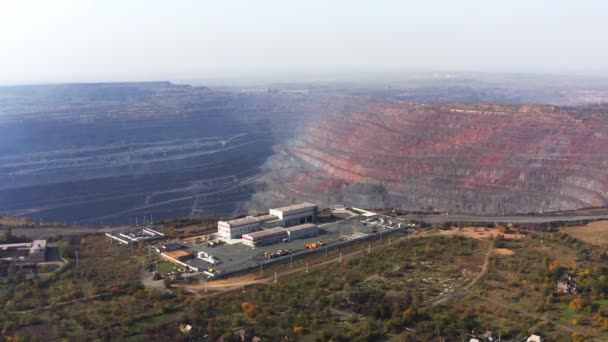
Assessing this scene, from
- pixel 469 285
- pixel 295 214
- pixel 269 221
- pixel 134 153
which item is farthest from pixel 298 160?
pixel 469 285

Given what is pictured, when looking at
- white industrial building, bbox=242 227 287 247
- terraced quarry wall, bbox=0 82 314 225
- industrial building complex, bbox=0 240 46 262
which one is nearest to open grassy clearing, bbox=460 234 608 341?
white industrial building, bbox=242 227 287 247

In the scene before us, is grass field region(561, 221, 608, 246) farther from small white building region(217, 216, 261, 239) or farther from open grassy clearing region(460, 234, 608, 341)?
small white building region(217, 216, 261, 239)

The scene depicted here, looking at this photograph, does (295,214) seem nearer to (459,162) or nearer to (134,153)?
(459,162)

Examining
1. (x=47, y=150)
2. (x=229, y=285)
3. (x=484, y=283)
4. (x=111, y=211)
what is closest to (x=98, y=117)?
(x=47, y=150)

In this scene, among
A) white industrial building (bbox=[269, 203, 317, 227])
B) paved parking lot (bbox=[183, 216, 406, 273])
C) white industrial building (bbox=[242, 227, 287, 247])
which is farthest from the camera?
white industrial building (bbox=[269, 203, 317, 227])

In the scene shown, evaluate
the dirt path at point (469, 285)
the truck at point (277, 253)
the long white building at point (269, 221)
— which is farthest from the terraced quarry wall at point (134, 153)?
the dirt path at point (469, 285)

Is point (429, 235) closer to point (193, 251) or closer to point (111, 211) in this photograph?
point (193, 251)
